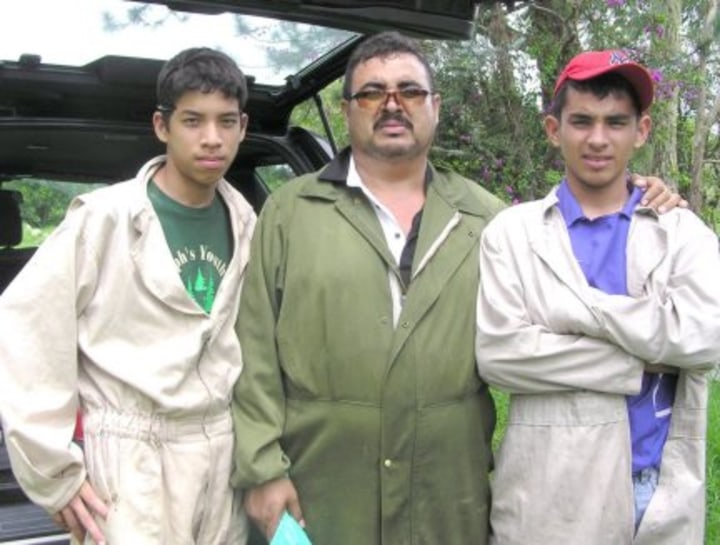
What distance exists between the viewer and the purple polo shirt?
2145 mm

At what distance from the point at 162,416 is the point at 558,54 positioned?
5035 millimetres

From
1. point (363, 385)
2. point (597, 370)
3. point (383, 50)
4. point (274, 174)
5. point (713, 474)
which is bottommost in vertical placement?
point (713, 474)

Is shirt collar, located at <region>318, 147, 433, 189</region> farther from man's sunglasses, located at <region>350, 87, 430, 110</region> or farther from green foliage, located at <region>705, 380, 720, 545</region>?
green foliage, located at <region>705, 380, 720, 545</region>

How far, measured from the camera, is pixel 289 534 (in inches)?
84.4

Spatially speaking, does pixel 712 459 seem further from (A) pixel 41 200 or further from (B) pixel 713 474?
(A) pixel 41 200

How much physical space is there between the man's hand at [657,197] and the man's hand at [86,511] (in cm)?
146

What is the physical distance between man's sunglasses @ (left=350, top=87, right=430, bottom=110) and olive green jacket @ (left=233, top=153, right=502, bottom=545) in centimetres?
30

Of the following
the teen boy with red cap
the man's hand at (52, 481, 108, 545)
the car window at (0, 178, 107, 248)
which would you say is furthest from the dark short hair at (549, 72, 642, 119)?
the car window at (0, 178, 107, 248)

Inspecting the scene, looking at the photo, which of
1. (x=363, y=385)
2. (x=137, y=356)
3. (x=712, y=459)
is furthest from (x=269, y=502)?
(x=712, y=459)

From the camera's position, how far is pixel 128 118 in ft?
11.7

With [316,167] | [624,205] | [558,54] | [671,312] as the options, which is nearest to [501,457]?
[671,312]

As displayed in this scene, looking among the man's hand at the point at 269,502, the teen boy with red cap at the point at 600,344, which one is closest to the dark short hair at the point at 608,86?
the teen boy with red cap at the point at 600,344

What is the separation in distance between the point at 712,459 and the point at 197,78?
303 centimetres

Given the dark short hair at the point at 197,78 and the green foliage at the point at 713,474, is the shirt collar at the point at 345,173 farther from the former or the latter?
the green foliage at the point at 713,474
